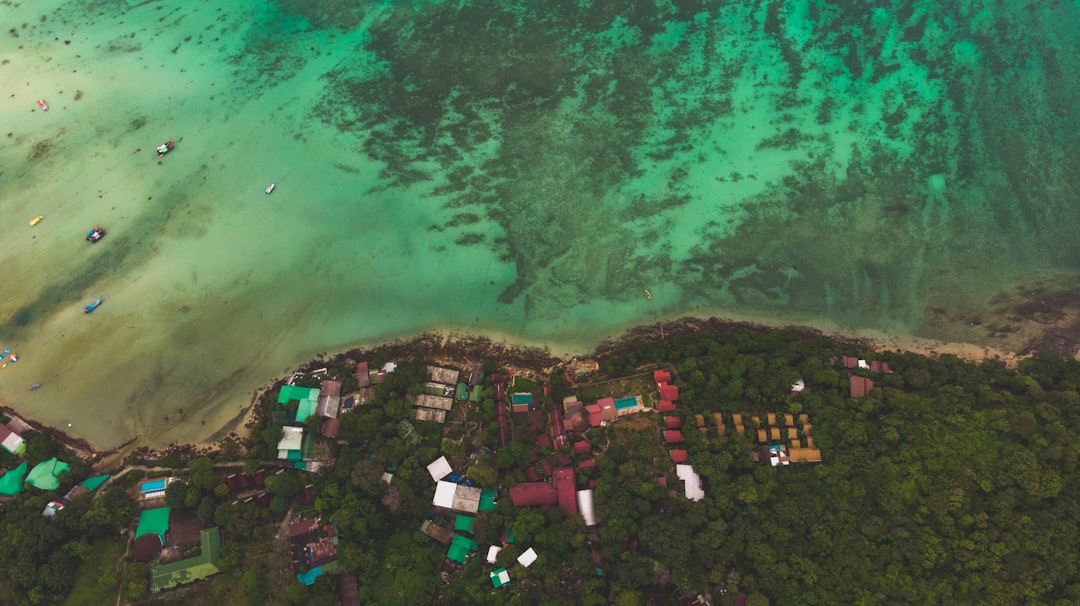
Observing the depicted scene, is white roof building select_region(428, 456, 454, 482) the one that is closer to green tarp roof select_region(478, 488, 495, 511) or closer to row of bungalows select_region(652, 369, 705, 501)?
green tarp roof select_region(478, 488, 495, 511)

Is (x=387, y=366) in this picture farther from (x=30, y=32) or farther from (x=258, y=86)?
(x=30, y=32)

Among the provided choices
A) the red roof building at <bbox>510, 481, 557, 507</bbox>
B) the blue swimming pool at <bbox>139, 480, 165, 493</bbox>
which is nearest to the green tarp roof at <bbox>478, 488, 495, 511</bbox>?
the red roof building at <bbox>510, 481, 557, 507</bbox>

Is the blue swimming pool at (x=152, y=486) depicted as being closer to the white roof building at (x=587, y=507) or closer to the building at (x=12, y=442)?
the building at (x=12, y=442)

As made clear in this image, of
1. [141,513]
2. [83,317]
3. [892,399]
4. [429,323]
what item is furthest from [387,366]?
[892,399]

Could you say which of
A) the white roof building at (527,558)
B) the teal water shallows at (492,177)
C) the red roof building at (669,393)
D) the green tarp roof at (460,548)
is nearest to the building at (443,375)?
the teal water shallows at (492,177)

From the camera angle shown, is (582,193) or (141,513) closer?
(141,513)
